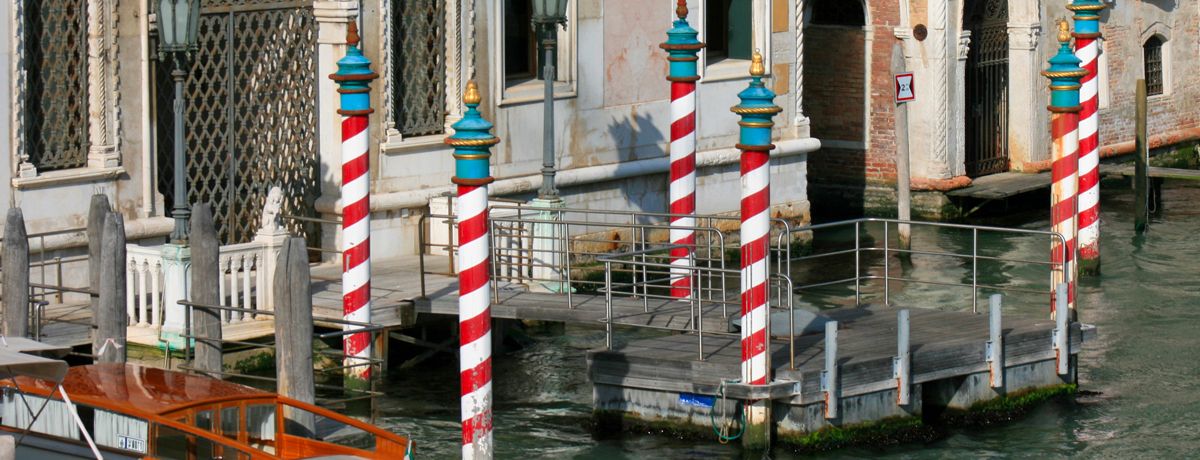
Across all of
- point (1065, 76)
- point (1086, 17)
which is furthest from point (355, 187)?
point (1086, 17)

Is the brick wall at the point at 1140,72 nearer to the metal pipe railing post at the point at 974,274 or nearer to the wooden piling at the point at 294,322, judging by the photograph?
the metal pipe railing post at the point at 974,274

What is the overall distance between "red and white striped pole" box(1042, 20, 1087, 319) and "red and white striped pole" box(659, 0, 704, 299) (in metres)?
2.67

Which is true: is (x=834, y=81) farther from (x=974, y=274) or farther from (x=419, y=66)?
(x=974, y=274)

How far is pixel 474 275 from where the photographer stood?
A: 13445mm

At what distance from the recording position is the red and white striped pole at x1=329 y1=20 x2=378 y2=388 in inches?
603

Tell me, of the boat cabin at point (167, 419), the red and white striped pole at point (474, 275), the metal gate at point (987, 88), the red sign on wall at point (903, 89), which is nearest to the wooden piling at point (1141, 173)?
the metal gate at point (987, 88)

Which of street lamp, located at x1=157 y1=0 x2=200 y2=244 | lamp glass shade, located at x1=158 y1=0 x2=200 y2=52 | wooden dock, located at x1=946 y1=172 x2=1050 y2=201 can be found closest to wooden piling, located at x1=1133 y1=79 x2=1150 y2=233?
wooden dock, located at x1=946 y1=172 x2=1050 y2=201

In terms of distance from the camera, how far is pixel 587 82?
809 inches

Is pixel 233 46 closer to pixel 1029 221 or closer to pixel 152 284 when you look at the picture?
pixel 152 284

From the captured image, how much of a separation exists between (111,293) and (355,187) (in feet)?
6.77

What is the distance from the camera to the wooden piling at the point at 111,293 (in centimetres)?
1395

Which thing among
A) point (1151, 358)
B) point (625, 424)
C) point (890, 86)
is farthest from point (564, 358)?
point (890, 86)

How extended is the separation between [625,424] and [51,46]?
489cm

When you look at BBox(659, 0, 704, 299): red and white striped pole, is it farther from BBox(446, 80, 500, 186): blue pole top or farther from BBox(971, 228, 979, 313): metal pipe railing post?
BBox(446, 80, 500, 186): blue pole top
